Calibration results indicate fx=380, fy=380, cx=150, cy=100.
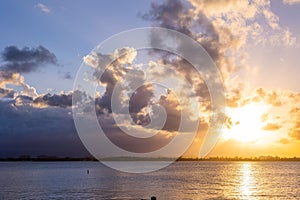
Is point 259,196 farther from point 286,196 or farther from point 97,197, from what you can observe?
point 97,197

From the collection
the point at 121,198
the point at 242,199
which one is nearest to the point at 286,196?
the point at 242,199

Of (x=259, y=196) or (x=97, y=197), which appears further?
(x=259, y=196)

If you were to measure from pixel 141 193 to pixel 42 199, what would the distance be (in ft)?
68.6

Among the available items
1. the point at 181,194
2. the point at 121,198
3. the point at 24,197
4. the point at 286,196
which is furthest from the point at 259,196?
the point at 24,197

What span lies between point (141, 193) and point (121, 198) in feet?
33.4

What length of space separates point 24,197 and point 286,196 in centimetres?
5530

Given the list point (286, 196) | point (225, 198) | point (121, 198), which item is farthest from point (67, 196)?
point (286, 196)

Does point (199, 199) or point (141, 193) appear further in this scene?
point (141, 193)

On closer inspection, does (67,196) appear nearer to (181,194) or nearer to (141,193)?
(141,193)

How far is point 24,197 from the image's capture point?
7525 centimetres

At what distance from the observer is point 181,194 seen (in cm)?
8256

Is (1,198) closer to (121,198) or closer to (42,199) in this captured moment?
(42,199)

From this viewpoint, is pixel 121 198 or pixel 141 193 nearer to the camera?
pixel 121 198

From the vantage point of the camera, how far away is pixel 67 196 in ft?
250
